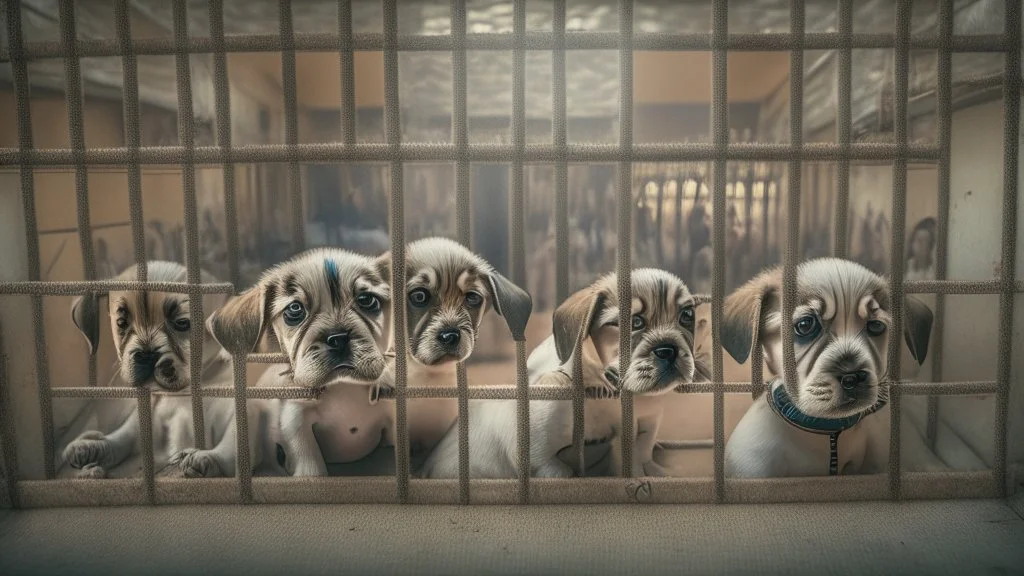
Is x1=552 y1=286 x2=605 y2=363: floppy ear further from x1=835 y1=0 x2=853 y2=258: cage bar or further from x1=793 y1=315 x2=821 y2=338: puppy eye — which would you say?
x1=835 y1=0 x2=853 y2=258: cage bar

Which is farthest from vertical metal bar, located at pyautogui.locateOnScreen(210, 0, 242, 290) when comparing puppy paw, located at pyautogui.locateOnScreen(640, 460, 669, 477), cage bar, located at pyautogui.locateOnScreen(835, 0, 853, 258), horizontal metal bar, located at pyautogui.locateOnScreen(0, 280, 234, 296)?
cage bar, located at pyautogui.locateOnScreen(835, 0, 853, 258)

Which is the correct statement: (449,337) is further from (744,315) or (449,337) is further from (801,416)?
(801,416)

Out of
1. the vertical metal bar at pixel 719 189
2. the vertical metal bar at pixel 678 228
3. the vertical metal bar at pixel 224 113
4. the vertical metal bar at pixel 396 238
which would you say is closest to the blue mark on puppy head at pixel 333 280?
the vertical metal bar at pixel 396 238

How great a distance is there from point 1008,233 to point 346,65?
275 cm

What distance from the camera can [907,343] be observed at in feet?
10.2

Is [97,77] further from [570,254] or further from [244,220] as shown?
[570,254]

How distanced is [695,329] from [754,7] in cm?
130

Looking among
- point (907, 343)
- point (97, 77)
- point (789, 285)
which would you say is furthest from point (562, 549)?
point (97, 77)

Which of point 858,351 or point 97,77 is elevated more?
point 97,77

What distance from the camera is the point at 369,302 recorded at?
10.1 ft

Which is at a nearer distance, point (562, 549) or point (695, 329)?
point (562, 549)

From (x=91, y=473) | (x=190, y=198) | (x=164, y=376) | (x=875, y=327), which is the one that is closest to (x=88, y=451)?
(x=91, y=473)

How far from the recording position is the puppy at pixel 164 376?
10.3 feet

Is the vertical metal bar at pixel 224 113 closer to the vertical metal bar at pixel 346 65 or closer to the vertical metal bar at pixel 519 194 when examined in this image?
the vertical metal bar at pixel 346 65
